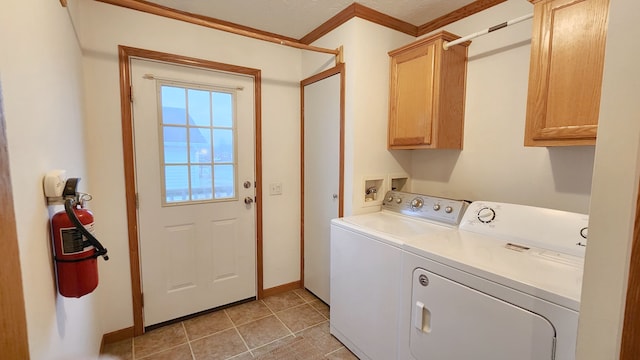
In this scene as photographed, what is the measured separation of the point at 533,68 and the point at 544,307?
116 centimetres

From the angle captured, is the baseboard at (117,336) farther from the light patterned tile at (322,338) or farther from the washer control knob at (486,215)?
the washer control knob at (486,215)

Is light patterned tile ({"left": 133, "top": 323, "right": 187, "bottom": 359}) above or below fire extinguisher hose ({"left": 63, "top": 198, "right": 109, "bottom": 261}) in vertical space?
below

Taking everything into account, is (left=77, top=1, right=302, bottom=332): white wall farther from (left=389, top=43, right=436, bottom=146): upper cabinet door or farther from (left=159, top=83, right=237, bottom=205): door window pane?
(left=389, top=43, right=436, bottom=146): upper cabinet door

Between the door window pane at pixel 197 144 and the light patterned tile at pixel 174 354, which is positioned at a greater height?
the door window pane at pixel 197 144

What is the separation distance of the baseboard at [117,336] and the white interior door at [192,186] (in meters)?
0.12

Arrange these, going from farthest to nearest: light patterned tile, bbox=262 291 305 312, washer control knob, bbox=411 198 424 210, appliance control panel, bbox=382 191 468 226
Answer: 1. light patterned tile, bbox=262 291 305 312
2. washer control knob, bbox=411 198 424 210
3. appliance control panel, bbox=382 191 468 226

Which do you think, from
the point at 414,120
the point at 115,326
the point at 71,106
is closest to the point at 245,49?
the point at 71,106

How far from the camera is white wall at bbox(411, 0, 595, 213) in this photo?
160cm

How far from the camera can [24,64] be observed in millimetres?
797

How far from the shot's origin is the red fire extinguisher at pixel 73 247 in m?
0.93

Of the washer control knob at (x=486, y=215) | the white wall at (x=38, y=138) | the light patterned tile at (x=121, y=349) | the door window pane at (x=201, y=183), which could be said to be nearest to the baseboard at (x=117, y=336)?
the light patterned tile at (x=121, y=349)

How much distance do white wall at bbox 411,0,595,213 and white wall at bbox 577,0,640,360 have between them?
1.24m

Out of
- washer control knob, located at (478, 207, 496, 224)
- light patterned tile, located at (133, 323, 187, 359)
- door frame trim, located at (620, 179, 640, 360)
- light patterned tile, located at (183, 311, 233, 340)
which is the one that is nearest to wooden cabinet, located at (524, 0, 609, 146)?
washer control knob, located at (478, 207, 496, 224)

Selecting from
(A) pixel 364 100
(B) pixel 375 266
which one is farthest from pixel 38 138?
(A) pixel 364 100
